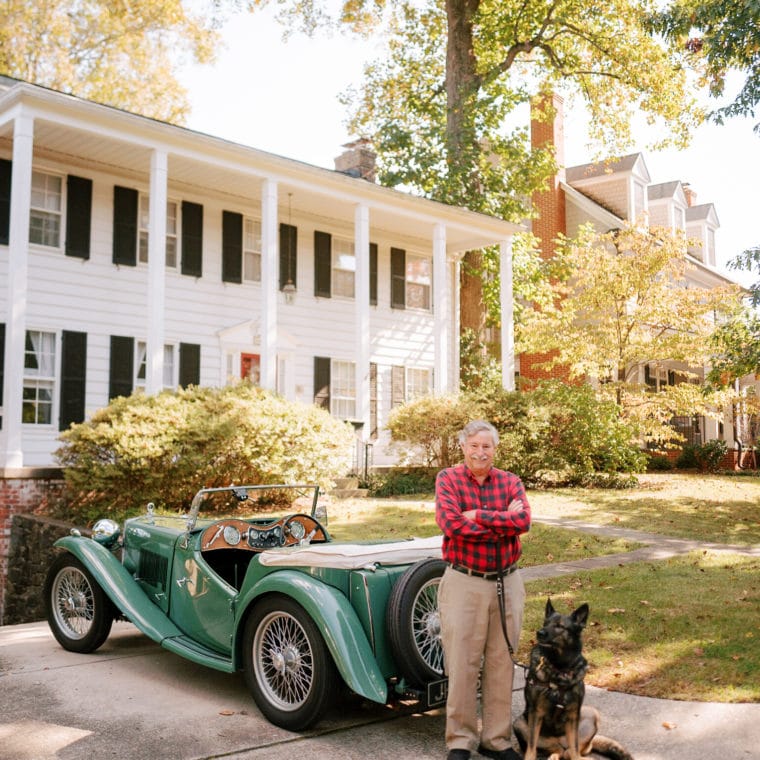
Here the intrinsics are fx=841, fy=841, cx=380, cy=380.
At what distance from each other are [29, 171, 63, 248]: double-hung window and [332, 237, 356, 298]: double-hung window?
651 cm

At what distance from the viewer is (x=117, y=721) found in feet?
15.3

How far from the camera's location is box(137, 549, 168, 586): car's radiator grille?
593 cm

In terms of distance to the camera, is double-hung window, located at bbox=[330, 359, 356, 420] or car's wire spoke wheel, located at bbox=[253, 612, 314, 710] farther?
double-hung window, located at bbox=[330, 359, 356, 420]

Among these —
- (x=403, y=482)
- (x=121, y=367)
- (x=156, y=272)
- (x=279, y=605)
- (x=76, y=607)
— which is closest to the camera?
(x=279, y=605)

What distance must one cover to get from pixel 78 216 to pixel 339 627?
13.3 m

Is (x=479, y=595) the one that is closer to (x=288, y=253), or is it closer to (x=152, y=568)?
(x=152, y=568)

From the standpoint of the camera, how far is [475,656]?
415 cm

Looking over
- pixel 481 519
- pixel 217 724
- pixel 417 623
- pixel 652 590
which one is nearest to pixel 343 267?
pixel 652 590

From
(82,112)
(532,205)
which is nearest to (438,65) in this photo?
(532,205)

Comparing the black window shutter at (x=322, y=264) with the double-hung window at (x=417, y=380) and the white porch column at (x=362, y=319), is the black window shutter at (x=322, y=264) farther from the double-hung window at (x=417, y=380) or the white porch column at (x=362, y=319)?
the double-hung window at (x=417, y=380)

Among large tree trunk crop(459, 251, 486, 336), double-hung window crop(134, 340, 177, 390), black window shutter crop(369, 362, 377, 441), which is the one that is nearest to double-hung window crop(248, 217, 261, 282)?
double-hung window crop(134, 340, 177, 390)

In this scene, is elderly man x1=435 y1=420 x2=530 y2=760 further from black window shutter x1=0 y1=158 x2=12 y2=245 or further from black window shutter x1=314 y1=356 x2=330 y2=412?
black window shutter x1=314 y1=356 x2=330 y2=412

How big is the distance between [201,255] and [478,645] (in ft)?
47.8

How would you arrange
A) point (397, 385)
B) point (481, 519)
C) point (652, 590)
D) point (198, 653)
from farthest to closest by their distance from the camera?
point (397, 385), point (652, 590), point (198, 653), point (481, 519)
